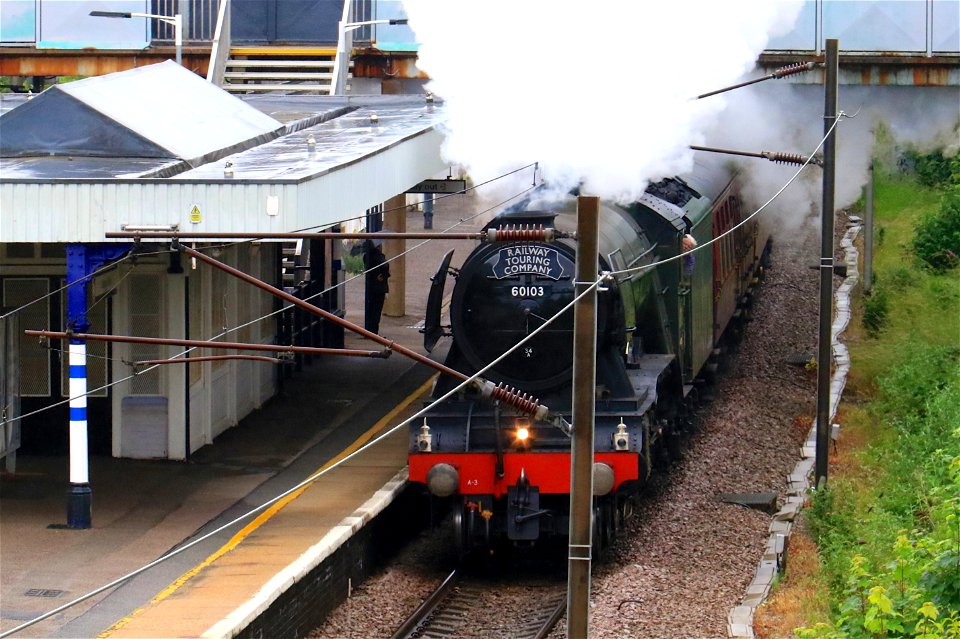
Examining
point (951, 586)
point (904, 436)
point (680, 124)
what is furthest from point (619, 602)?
point (680, 124)

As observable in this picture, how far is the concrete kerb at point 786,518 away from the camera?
1072 cm

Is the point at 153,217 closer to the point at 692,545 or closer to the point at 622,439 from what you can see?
the point at 622,439

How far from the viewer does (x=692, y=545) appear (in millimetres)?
12719

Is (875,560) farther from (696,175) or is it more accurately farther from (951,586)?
(696,175)

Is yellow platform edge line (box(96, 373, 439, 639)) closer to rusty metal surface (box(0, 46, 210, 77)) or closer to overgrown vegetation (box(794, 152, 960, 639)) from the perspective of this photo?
overgrown vegetation (box(794, 152, 960, 639))

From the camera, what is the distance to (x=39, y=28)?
25078 mm

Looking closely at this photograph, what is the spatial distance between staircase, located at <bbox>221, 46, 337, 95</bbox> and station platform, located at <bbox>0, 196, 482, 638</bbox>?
771cm

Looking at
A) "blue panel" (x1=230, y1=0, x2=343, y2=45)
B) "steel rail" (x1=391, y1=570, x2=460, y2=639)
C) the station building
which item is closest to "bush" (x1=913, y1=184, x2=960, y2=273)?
the station building

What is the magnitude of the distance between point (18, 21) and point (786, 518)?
1784 cm

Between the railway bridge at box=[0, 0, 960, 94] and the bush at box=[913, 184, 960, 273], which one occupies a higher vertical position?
the railway bridge at box=[0, 0, 960, 94]

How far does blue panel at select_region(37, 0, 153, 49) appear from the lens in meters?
24.9

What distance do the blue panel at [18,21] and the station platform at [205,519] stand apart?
9.79 metres

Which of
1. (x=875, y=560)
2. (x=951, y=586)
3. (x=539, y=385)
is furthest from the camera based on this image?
(x=539, y=385)

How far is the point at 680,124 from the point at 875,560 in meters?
6.15
